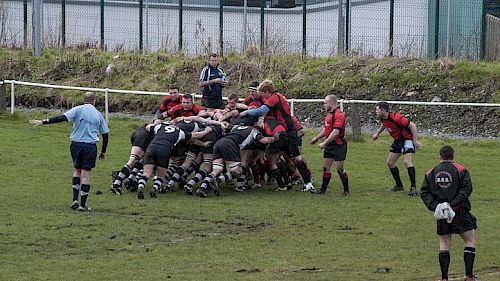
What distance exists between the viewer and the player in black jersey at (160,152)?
19906 millimetres

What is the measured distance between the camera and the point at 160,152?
65.3 feet

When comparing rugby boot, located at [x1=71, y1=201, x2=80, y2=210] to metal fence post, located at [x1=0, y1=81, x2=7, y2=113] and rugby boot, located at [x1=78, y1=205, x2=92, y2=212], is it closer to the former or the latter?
rugby boot, located at [x1=78, y1=205, x2=92, y2=212]

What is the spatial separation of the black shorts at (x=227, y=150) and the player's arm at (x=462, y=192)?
288 inches

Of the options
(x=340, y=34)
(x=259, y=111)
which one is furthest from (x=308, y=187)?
(x=340, y=34)

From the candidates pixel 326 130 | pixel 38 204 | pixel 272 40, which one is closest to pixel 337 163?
pixel 326 130

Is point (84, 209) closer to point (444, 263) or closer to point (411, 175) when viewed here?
point (411, 175)

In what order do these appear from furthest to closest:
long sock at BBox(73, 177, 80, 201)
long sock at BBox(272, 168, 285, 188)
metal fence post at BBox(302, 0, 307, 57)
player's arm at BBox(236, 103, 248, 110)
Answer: metal fence post at BBox(302, 0, 307, 57), player's arm at BBox(236, 103, 248, 110), long sock at BBox(272, 168, 285, 188), long sock at BBox(73, 177, 80, 201)

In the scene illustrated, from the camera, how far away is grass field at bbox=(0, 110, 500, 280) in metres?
14.2

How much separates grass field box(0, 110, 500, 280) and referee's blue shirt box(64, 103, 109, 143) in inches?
45.7

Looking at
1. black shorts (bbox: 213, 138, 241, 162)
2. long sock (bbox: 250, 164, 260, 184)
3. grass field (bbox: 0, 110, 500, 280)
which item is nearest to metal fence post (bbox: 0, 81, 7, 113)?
grass field (bbox: 0, 110, 500, 280)

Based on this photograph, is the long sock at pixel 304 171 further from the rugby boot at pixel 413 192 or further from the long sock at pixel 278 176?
the rugby boot at pixel 413 192

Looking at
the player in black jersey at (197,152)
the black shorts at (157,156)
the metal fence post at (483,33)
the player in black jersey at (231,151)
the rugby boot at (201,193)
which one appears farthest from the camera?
the metal fence post at (483,33)

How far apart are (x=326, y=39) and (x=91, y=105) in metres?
19.5

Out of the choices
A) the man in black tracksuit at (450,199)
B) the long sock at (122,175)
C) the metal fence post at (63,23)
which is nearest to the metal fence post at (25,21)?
the metal fence post at (63,23)
